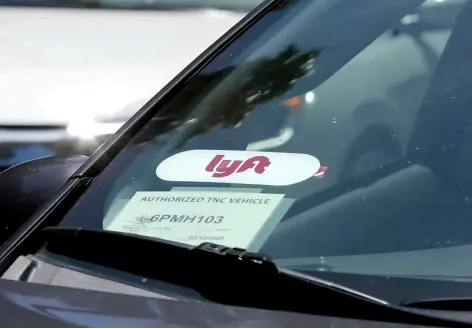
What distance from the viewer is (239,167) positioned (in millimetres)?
1788

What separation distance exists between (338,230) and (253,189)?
21 centimetres

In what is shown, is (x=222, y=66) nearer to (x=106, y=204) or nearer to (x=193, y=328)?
(x=106, y=204)

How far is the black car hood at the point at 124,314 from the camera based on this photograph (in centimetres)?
138

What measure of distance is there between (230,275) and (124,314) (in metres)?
0.20

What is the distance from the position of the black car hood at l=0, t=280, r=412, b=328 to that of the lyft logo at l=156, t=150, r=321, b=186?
37 cm

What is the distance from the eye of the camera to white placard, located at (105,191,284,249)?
1634 mm

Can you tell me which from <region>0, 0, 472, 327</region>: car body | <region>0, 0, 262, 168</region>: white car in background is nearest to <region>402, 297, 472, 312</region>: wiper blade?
<region>0, 0, 472, 327</region>: car body

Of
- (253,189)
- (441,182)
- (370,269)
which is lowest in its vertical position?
(370,269)

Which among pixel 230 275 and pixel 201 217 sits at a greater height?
pixel 201 217

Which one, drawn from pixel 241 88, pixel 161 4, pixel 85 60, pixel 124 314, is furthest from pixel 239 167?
pixel 161 4

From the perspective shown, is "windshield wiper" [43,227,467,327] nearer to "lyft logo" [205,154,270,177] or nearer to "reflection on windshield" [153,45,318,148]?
"lyft logo" [205,154,270,177]

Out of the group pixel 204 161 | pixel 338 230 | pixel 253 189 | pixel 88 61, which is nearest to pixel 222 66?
pixel 204 161

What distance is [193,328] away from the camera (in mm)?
1355

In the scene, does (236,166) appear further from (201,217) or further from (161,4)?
(161,4)
